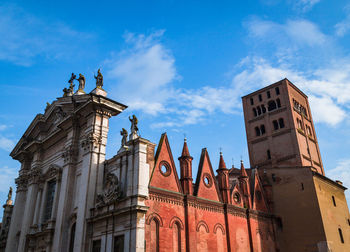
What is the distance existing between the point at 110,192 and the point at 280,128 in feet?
94.9

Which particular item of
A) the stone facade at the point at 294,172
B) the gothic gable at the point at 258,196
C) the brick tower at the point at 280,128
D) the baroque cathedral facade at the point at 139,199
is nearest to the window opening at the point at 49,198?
the baroque cathedral facade at the point at 139,199

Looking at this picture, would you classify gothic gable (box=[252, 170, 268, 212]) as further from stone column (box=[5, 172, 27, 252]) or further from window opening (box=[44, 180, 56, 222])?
stone column (box=[5, 172, 27, 252])

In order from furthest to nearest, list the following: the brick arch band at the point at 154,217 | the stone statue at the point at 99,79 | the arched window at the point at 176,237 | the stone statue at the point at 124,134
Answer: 1. the stone statue at the point at 99,79
2. the arched window at the point at 176,237
3. the stone statue at the point at 124,134
4. the brick arch band at the point at 154,217

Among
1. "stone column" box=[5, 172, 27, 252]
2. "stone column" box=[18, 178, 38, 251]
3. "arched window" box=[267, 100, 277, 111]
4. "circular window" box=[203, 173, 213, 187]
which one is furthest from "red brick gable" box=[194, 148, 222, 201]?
"arched window" box=[267, 100, 277, 111]

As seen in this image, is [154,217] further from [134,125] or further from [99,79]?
[99,79]

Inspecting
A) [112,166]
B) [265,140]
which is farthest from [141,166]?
[265,140]

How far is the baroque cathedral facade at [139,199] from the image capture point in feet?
56.8

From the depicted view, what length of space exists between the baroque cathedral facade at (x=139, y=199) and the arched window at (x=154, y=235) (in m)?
0.06

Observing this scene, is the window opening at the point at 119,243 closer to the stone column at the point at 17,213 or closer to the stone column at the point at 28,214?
the stone column at the point at 28,214

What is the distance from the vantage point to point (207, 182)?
2439 cm

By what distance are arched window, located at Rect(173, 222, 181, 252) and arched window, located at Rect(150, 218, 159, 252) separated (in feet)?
4.91

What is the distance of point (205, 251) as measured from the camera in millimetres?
21469

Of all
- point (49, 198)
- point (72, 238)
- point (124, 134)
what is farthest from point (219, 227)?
point (49, 198)

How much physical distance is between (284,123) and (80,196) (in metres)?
29.5
